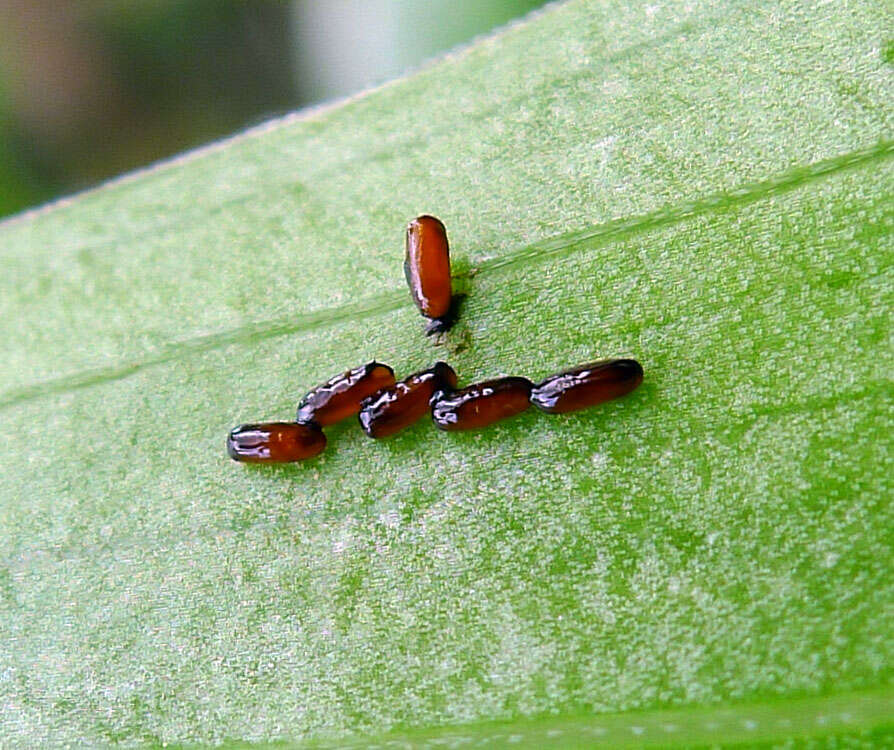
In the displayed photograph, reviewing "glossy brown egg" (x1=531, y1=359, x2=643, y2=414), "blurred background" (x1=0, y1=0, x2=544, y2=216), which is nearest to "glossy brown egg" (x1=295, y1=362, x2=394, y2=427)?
"glossy brown egg" (x1=531, y1=359, x2=643, y2=414)

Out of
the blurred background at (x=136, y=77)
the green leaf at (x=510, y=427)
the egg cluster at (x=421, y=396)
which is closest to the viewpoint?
the green leaf at (x=510, y=427)

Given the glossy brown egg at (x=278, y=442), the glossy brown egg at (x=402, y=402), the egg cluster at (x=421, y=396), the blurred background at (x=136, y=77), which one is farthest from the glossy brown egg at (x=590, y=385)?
the blurred background at (x=136, y=77)

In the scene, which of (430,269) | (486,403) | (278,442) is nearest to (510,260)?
(430,269)

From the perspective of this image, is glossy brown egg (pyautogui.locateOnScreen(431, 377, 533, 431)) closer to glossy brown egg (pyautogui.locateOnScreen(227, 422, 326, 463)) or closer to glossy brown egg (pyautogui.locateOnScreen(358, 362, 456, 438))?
glossy brown egg (pyautogui.locateOnScreen(358, 362, 456, 438))

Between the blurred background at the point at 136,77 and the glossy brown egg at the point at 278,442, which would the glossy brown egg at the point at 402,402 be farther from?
the blurred background at the point at 136,77

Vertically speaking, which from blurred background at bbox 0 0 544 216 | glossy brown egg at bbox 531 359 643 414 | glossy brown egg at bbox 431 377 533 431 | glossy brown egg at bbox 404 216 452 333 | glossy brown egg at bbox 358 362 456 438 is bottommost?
glossy brown egg at bbox 531 359 643 414

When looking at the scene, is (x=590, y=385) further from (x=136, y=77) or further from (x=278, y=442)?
(x=136, y=77)
